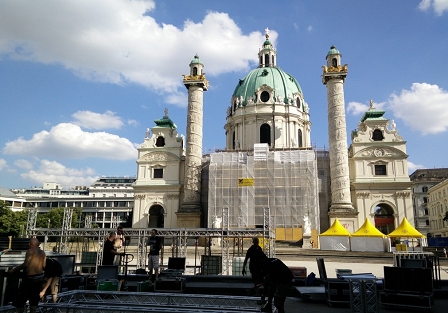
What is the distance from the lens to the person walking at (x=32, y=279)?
6.24 meters

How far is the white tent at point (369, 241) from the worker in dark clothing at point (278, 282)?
2452cm

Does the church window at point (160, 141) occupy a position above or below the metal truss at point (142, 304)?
above

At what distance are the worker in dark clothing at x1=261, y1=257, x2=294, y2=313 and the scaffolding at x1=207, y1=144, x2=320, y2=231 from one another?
29.0 metres

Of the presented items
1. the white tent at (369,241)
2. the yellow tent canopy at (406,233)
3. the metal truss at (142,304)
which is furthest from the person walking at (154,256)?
the yellow tent canopy at (406,233)

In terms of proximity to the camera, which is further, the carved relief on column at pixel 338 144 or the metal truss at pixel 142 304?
the carved relief on column at pixel 338 144

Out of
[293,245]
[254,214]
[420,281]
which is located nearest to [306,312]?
[420,281]

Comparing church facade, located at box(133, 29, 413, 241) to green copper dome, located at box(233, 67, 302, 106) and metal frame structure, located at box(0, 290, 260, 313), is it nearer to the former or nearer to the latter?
green copper dome, located at box(233, 67, 302, 106)

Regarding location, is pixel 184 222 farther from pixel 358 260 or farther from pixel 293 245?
pixel 358 260

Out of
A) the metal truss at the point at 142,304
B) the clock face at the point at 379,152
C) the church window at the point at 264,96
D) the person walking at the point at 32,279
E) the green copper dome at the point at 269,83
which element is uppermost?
the green copper dome at the point at 269,83

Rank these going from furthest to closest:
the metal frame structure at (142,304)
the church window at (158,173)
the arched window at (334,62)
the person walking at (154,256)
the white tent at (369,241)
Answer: the church window at (158,173), the arched window at (334,62), the white tent at (369,241), the person walking at (154,256), the metal frame structure at (142,304)

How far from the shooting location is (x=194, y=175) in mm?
41312

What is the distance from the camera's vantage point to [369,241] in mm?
29531

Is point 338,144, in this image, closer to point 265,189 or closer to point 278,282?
point 265,189

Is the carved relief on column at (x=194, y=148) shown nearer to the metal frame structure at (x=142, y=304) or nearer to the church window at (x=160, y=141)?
the church window at (x=160, y=141)
